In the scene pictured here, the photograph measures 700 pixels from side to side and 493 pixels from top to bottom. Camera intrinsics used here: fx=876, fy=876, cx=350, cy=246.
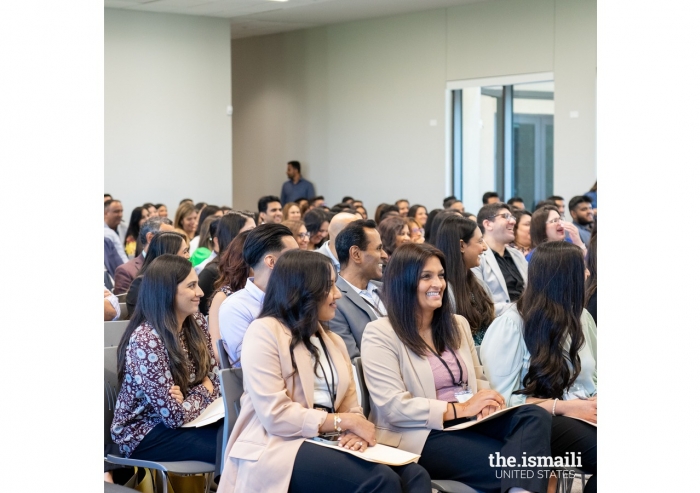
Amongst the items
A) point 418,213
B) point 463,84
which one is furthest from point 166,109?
point 418,213

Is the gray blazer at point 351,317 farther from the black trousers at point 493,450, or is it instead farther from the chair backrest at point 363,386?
the black trousers at point 493,450

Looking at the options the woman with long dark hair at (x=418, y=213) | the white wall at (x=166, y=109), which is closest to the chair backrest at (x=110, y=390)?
the woman with long dark hair at (x=418, y=213)

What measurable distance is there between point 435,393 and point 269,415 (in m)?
0.66

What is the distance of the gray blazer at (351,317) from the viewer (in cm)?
384

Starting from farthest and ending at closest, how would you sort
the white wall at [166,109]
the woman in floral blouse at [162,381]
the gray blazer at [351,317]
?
the white wall at [166,109]
the gray blazer at [351,317]
the woman in floral blouse at [162,381]

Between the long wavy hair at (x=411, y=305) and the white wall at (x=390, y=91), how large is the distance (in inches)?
356

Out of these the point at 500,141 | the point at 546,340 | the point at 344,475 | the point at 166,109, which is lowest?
the point at 344,475

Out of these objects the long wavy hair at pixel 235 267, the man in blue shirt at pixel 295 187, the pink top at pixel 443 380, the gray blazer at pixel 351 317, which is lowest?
the pink top at pixel 443 380

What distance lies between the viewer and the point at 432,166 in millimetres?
13703

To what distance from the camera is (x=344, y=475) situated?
265 cm

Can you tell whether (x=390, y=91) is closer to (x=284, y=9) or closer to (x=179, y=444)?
(x=284, y=9)
